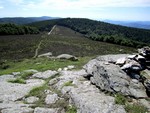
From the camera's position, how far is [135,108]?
1197 centimetres

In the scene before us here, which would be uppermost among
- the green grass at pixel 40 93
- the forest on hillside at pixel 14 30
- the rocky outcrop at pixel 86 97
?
the rocky outcrop at pixel 86 97

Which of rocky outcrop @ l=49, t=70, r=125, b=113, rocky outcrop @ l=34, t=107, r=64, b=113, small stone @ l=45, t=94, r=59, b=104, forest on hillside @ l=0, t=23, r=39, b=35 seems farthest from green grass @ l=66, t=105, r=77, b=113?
forest on hillside @ l=0, t=23, r=39, b=35

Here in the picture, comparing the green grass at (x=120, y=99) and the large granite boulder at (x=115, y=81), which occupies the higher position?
the large granite boulder at (x=115, y=81)

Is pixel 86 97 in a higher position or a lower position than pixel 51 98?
higher

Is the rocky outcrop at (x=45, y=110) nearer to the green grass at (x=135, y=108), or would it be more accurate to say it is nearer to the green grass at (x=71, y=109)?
the green grass at (x=71, y=109)

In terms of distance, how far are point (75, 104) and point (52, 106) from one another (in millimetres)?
1741

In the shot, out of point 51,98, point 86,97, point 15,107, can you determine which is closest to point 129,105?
point 86,97

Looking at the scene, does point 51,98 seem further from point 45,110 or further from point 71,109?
point 71,109

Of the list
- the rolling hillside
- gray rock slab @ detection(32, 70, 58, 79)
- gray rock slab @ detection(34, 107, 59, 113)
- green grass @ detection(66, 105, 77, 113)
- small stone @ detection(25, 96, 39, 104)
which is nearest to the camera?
green grass @ detection(66, 105, 77, 113)

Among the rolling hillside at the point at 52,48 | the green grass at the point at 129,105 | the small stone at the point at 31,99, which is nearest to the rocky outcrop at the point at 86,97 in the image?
the green grass at the point at 129,105

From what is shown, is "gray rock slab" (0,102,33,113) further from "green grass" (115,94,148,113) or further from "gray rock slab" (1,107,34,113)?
"green grass" (115,94,148,113)

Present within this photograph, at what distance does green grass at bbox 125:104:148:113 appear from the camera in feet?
38.5

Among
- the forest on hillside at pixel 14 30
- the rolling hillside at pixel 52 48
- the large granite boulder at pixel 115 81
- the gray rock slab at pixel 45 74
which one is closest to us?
the large granite boulder at pixel 115 81

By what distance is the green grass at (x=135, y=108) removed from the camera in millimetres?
11750
